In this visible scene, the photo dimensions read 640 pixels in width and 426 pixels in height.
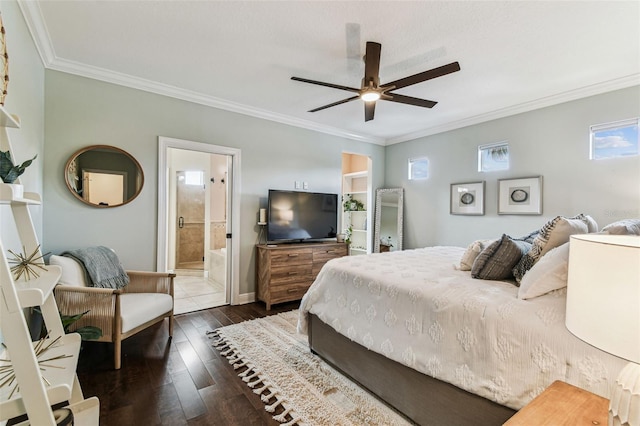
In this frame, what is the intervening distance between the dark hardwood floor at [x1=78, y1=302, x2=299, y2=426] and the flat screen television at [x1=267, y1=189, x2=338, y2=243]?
5.53 ft

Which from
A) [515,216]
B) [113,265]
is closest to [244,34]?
[113,265]

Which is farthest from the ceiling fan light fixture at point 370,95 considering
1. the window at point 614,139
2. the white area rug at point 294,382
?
the window at point 614,139

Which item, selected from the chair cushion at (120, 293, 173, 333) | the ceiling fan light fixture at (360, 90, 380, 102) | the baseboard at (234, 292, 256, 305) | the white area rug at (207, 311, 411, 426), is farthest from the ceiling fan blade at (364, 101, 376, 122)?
the baseboard at (234, 292, 256, 305)

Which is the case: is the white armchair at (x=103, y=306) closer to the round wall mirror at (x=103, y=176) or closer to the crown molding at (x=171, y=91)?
the round wall mirror at (x=103, y=176)

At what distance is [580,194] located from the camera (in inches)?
131

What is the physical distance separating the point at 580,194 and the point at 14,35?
5.37m

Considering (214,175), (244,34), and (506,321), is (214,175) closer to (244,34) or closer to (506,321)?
(244,34)

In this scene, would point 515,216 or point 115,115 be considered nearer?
point 115,115

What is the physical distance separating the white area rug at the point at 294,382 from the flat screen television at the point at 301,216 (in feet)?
4.83

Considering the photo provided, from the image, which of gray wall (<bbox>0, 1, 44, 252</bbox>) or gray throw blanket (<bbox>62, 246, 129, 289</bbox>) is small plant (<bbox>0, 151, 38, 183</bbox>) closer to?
gray wall (<bbox>0, 1, 44, 252</bbox>)

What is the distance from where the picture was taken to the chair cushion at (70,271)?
7.73 ft

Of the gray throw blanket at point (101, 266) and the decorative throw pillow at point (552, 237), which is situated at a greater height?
the decorative throw pillow at point (552, 237)

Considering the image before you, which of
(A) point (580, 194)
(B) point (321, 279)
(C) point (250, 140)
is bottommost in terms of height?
(B) point (321, 279)

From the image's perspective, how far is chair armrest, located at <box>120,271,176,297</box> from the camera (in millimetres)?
2965
